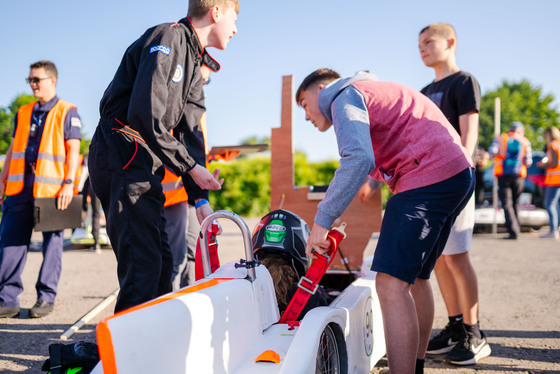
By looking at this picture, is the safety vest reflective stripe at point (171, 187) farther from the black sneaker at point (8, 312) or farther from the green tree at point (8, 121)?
the green tree at point (8, 121)

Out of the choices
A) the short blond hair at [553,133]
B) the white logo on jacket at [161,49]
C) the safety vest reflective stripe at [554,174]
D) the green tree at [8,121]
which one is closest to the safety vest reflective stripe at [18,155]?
the white logo on jacket at [161,49]

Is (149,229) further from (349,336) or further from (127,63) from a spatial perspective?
(349,336)

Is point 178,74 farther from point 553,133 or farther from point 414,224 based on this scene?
point 553,133

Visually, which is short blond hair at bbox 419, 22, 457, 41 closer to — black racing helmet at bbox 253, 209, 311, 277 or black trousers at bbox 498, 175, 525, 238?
black racing helmet at bbox 253, 209, 311, 277

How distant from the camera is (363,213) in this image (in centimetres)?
423

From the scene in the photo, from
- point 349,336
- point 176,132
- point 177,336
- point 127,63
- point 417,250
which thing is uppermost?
point 127,63

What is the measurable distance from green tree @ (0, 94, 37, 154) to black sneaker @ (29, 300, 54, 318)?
21.5 meters

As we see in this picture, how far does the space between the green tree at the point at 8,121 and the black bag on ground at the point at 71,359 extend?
947 inches

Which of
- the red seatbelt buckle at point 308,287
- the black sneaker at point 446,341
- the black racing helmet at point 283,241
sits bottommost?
the black sneaker at point 446,341

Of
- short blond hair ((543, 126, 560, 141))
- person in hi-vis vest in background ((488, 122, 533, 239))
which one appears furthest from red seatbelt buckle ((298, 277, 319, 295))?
short blond hair ((543, 126, 560, 141))

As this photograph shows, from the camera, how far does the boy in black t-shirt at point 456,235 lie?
298 centimetres

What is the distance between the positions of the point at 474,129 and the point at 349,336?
1715mm

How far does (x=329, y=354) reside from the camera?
2.08 m

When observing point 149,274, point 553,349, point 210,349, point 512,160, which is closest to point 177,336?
point 210,349
